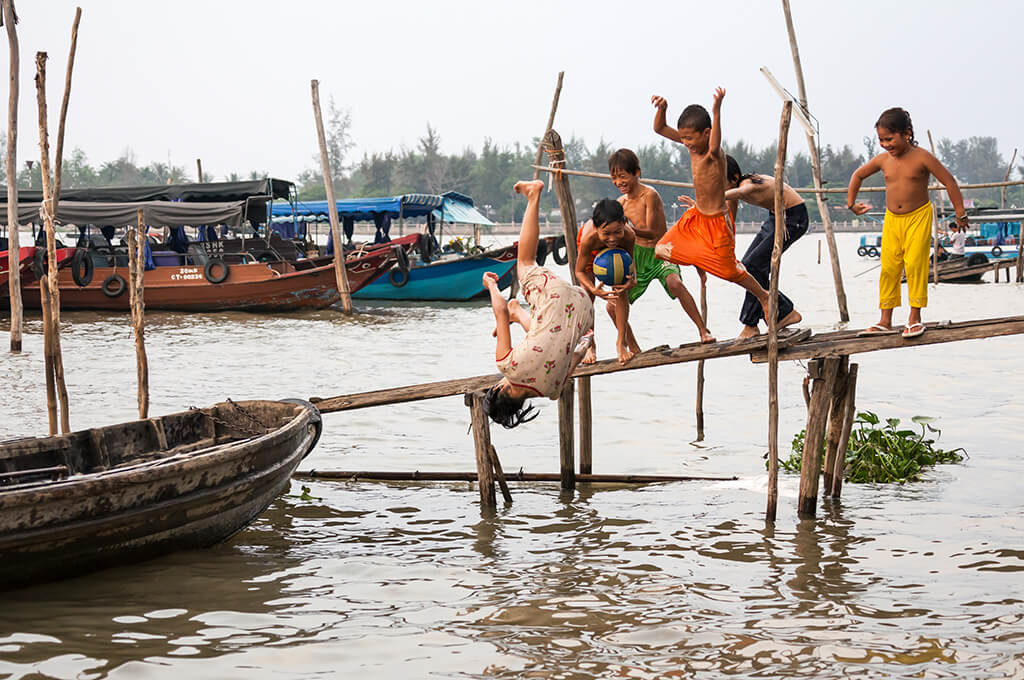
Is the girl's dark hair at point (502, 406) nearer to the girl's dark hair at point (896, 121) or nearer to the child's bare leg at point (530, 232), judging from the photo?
the child's bare leg at point (530, 232)

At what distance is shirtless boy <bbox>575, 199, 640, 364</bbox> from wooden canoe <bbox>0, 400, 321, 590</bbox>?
189 centimetres

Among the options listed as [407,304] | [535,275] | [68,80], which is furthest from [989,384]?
[407,304]

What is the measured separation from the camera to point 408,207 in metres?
24.8

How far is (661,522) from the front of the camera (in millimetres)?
6492

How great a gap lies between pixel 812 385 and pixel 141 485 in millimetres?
3656

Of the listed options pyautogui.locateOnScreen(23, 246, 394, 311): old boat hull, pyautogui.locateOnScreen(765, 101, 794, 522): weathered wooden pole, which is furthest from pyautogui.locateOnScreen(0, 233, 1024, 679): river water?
pyautogui.locateOnScreen(23, 246, 394, 311): old boat hull

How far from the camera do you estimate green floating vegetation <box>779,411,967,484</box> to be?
24.6ft

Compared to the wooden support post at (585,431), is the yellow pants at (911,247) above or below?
above

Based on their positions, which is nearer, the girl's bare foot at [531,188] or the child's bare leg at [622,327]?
the girl's bare foot at [531,188]

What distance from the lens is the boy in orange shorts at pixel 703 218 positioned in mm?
6109

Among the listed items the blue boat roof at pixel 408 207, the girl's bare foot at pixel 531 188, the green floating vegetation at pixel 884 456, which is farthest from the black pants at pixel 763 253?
the blue boat roof at pixel 408 207

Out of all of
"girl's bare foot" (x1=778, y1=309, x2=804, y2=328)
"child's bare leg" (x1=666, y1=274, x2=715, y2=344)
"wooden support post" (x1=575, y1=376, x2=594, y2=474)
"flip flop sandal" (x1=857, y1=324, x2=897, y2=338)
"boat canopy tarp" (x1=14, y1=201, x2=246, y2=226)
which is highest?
"boat canopy tarp" (x1=14, y1=201, x2=246, y2=226)

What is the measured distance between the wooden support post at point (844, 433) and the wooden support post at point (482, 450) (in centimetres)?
218

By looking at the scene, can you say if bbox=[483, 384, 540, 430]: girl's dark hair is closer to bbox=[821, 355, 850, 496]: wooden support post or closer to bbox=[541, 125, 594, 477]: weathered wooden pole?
bbox=[541, 125, 594, 477]: weathered wooden pole
